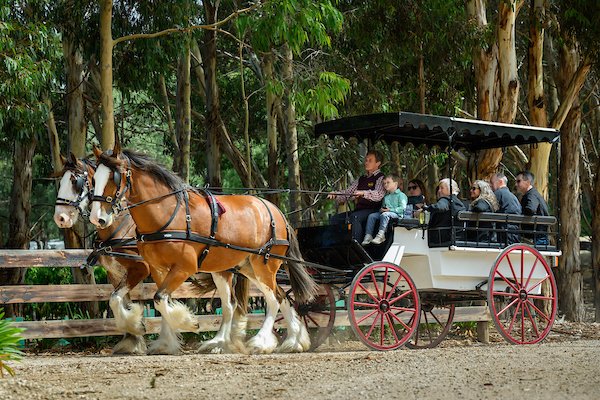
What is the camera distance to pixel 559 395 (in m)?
4.92

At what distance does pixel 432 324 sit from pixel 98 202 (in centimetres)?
696

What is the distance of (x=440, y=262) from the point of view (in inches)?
328

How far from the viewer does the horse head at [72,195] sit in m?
6.97

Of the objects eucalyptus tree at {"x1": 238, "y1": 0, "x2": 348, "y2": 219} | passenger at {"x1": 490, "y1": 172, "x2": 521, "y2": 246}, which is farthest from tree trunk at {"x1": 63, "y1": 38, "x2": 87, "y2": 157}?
passenger at {"x1": 490, "y1": 172, "x2": 521, "y2": 246}

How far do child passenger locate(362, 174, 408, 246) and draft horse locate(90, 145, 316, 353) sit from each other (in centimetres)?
94

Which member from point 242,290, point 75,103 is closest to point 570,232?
point 242,290

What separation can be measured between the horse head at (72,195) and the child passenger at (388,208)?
3294 mm

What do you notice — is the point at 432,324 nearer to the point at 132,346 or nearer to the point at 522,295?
the point at 522,295

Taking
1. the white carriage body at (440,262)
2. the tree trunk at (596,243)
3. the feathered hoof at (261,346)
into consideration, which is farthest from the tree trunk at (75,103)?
the tree trunk at (596,243)

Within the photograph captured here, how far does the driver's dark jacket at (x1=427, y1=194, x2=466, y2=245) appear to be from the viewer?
27.1 ft

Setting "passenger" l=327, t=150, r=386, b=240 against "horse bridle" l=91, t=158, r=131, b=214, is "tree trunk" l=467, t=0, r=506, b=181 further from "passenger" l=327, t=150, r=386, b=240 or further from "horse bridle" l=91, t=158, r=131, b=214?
"horse bridle" l=91, t=158, r=131, b=214

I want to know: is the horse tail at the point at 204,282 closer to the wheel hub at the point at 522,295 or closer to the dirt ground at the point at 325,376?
the dirt ground at the point at 325,376

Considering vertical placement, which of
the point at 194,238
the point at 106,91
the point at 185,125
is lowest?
the point at 194,238

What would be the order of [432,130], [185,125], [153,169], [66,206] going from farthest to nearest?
[185,125] < [432,130] < [153,169] < [66,206]
